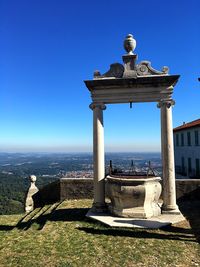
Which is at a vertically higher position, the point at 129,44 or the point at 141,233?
the point at 129,44

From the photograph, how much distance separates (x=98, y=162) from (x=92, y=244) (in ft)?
11.8

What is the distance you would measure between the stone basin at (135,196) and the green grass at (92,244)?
43.8 inches

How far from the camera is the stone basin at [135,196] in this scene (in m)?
9.51

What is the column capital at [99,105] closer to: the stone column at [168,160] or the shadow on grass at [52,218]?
the stone column at [168,160]

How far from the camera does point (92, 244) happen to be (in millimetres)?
7469

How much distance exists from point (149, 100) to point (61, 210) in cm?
585

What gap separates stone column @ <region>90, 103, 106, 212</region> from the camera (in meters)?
10.5

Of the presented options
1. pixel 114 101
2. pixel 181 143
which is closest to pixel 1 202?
pixel 181 143

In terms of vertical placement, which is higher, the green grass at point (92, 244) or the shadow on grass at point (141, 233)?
the shadow on grass at point (141, 233)

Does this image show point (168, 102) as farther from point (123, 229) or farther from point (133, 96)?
point (123, 229)

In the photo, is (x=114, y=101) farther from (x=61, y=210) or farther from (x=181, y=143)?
(x=181, y=143)

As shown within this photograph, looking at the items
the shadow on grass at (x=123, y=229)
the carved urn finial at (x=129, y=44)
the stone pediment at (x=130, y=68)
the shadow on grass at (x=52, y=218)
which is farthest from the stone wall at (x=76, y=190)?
the carved urn finial at (x=129, y=44)

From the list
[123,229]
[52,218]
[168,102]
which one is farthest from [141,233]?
[168,102]

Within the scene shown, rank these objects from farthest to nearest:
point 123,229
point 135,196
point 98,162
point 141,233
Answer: point 98,162 → point 135,196 → point 123,229 → point 141,233
